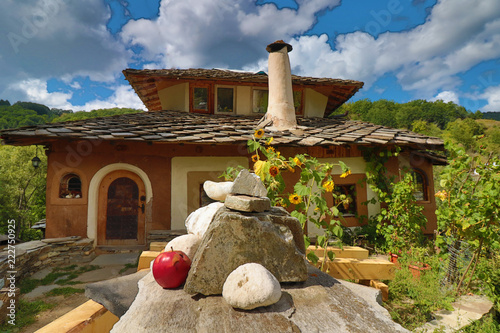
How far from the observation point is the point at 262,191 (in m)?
1.78

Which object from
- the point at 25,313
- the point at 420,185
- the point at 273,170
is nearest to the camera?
the point at 273,170

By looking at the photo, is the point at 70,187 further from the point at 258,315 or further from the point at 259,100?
the point at 258,315

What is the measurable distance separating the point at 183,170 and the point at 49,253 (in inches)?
138

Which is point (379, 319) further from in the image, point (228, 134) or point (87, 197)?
point (87, 197)

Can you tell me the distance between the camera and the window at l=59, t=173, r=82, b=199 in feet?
19.1

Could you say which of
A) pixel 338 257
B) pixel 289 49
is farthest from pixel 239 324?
pixel 289 49

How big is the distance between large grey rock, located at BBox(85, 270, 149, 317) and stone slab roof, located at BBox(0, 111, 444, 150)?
147 inches

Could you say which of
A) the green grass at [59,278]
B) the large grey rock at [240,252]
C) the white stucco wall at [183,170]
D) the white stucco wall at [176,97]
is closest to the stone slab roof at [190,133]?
the white stucco wall at [183,170]

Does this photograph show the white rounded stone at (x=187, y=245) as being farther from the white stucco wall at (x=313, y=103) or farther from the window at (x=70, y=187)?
the white stucco wall at (x=313, y=103)

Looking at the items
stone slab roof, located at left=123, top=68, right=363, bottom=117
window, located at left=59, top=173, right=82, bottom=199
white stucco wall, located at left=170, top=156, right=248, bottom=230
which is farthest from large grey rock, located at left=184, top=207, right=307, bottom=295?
stone slab roof, located at left=123, top=68, right=363, bottom=117

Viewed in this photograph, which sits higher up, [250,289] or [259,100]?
[259,100]

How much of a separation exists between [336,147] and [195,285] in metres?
5.86

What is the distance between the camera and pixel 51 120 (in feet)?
105

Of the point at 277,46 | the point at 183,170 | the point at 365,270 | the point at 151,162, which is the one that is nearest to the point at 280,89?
the point at 277,46
